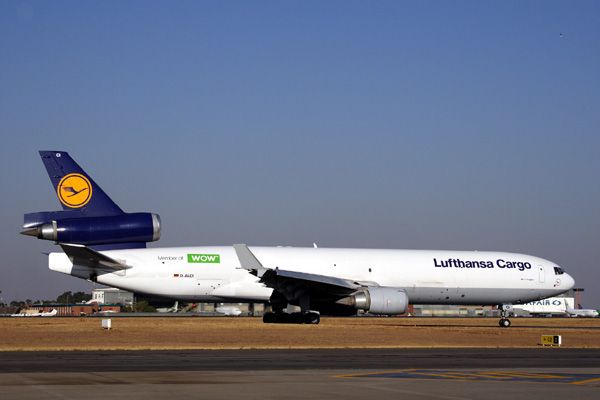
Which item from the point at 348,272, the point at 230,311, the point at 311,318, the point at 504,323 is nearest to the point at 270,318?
the point at 311,318

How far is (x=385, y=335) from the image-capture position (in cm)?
2686

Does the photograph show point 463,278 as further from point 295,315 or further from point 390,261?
point 295,315

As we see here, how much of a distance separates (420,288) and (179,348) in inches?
666

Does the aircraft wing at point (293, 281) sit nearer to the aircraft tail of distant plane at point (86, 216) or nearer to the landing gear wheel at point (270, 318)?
the landing gear wheel at point (270, 318)

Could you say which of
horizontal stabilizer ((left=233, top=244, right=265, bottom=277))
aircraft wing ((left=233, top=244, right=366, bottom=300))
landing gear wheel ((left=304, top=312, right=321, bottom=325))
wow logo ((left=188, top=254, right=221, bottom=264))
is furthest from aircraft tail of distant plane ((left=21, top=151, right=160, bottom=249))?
landing gear wheel ((left=304, top=312, right=321, bottom=325))

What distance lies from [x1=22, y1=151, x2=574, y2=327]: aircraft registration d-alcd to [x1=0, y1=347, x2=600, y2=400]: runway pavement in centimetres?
1101

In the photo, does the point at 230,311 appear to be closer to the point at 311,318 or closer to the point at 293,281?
the point at 311,318

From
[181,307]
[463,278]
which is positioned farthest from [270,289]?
[181,307]

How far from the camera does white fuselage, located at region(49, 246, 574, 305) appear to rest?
32.3 m

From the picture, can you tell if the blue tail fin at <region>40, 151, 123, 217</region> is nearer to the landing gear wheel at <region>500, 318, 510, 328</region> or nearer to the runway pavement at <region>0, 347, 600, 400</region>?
the runway pavement at <region>0, 347, 600, 400</region>

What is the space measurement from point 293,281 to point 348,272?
4.61 m

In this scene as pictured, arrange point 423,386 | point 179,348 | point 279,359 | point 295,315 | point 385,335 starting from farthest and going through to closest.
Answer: point 295,315, point 385,335, point 179,348, point 279,359, point 423,386

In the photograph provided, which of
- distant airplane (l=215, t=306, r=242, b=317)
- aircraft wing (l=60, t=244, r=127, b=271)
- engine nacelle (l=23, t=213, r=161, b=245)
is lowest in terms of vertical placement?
distant airplane (l=215, t=306, r=242, b=317)

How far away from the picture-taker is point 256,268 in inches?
1114
